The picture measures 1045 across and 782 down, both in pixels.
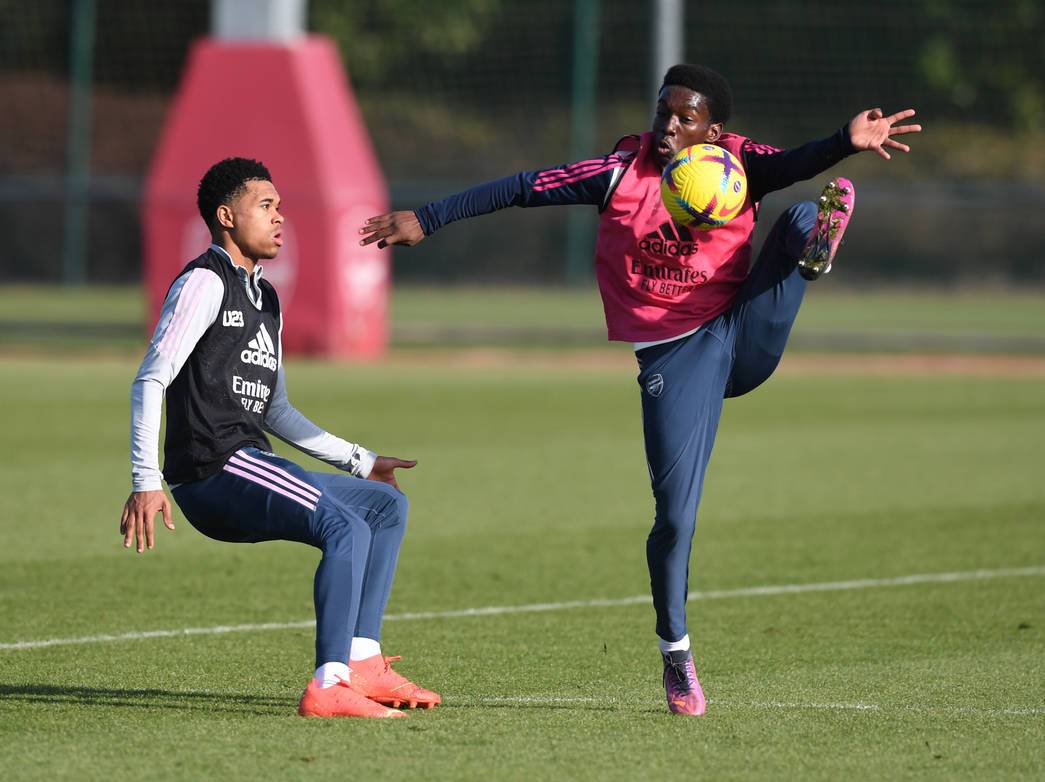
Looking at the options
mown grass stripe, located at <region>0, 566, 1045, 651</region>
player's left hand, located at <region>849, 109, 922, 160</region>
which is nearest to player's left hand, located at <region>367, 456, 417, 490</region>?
mown grass stripe, located at <region>0, 566, 1045, 651</region>

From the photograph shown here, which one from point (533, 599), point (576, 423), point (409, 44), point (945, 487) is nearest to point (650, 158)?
point (533, 599)

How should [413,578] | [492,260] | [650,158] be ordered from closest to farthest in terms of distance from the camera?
[650,158], [413,578], [492,260]

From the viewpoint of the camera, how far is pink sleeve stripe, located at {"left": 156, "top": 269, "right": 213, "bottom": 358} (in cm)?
608

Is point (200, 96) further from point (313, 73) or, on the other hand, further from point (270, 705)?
point (270, 705)

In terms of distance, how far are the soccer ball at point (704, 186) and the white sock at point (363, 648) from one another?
191 centimetres

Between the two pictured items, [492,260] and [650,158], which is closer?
[650,158]

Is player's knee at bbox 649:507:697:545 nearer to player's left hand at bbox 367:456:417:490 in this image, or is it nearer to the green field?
player's left hand at bbox 367:456:417:490

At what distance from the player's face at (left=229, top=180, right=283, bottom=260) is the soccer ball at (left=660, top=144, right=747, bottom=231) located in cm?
143

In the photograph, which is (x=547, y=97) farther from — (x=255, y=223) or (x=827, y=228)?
(x=255, y=223)

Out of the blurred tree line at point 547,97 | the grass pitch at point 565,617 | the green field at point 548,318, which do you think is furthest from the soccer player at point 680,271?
the blurred tree line at point 547,97

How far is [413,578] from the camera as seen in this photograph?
31.8 ft

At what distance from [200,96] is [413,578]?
603 inches

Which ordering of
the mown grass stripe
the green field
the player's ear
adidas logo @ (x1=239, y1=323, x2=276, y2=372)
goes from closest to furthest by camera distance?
1. adidas logo @ (x1=239, y1=323, x2=276, y2=372)
2. the player's ear
3. the mown grass stripe
4. the green field

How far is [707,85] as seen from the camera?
22.2 feet
